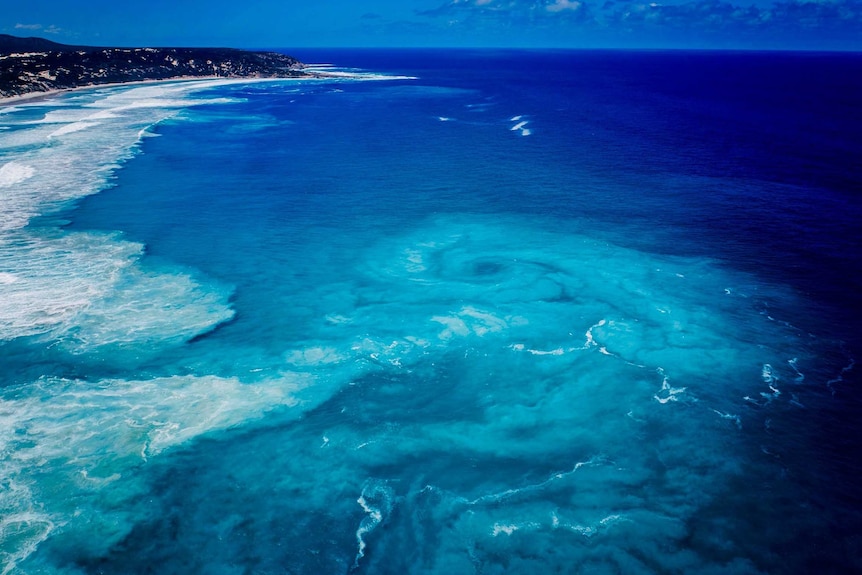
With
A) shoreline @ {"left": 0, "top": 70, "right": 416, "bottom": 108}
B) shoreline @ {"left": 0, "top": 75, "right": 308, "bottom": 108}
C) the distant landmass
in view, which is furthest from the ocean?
the distant landmass

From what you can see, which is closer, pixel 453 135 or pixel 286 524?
pixel 286 524

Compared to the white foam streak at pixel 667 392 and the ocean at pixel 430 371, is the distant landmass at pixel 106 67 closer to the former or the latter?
the ocean at pixel 430 371

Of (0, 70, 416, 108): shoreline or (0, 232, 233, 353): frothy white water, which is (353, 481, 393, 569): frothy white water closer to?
(0, 232, 233, 353): frothy white water

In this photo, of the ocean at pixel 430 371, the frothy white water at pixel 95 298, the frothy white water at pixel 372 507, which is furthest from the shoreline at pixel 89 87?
the frothy white water at pixel 372 507

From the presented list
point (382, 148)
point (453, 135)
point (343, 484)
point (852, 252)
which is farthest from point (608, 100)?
point (343, 484)

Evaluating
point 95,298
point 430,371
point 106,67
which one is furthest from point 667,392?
→ point 106,67

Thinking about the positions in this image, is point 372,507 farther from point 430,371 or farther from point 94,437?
point 94,437

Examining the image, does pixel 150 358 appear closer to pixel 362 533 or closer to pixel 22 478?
pixel 22 478
